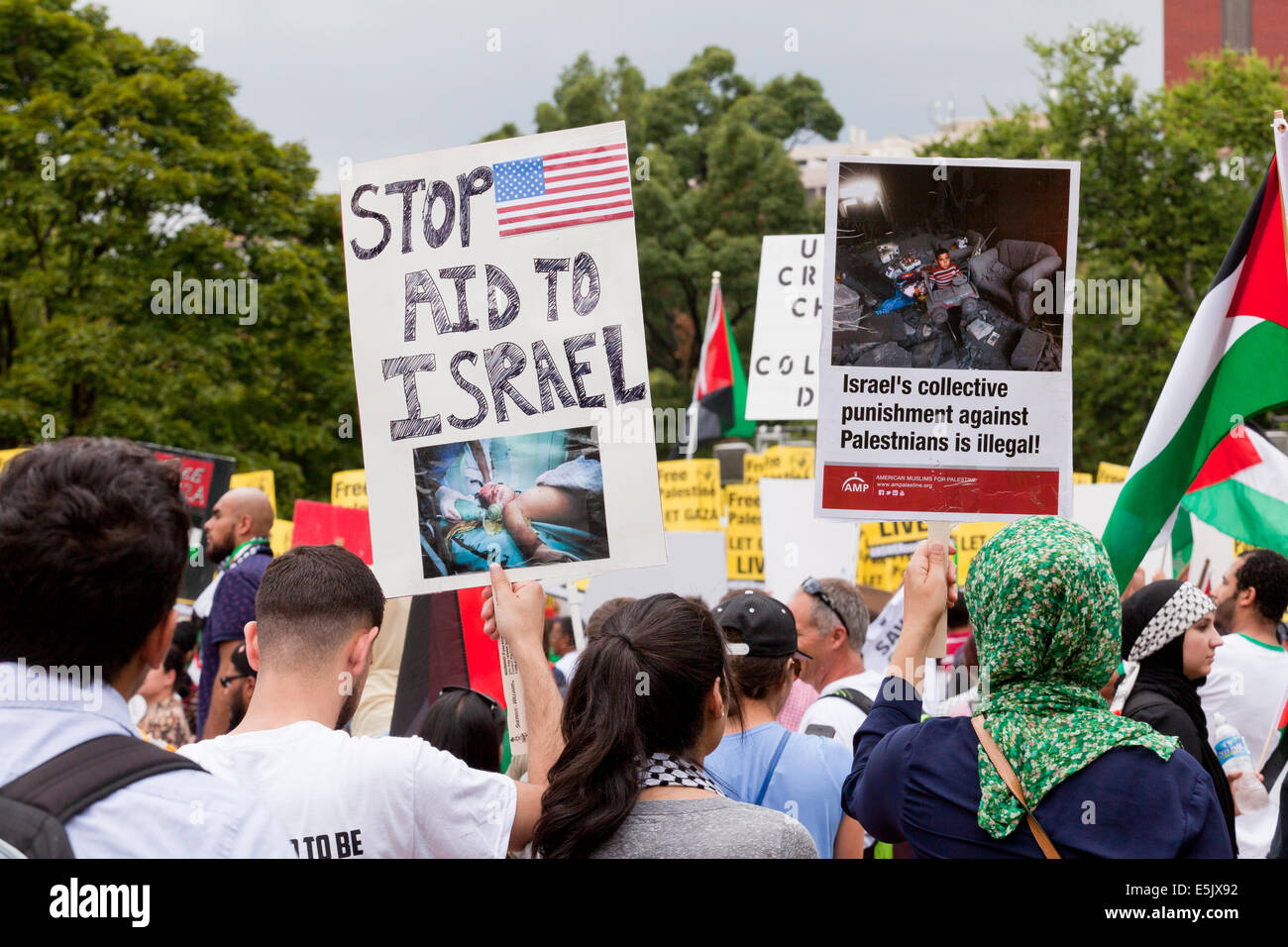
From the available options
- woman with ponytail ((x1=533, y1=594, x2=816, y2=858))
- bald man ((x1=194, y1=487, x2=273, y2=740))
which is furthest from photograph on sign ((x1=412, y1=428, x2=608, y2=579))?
bald man ((x1=194, y1=487, x2=273, y2=740))

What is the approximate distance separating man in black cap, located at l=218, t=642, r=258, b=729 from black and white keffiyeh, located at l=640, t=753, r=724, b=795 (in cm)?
265

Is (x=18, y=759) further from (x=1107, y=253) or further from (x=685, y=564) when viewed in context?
(x=1107, y=253)

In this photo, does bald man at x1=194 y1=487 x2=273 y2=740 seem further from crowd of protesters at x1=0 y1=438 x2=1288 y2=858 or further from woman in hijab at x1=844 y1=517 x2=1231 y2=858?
woman in hijab at x1=844 y1=517 x2=1231 y2=858

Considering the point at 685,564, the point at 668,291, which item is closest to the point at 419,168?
the point at 685,564

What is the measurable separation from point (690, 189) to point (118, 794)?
38.7m

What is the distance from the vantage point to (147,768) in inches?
61.8

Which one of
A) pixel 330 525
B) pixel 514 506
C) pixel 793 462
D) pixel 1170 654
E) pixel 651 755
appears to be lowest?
pixel 1170 654

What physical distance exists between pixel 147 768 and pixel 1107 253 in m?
28.6

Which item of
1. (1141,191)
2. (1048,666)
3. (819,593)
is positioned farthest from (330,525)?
(1141,191)

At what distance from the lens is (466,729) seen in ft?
11.5

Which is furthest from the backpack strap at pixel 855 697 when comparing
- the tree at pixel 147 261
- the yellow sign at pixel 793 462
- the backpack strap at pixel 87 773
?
the tree at pixel 147 261

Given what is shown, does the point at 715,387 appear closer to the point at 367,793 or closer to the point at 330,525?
the point at 330,525

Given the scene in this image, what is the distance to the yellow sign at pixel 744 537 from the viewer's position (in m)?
9.90

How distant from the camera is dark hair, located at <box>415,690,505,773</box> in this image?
349 cm
